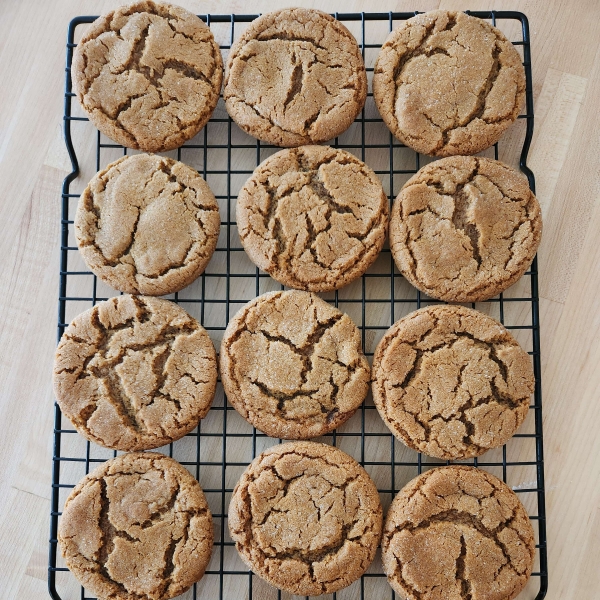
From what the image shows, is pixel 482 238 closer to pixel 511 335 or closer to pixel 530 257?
pixel 530 257

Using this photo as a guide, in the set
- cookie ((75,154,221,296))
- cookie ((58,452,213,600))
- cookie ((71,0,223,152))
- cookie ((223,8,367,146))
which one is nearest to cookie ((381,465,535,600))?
cookie ((58,452,213,600))

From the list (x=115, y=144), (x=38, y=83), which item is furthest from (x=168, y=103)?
(x=38, y=83)

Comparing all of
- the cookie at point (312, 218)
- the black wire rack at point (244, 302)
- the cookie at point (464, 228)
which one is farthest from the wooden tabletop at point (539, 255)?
the cookie at point (312, 218)

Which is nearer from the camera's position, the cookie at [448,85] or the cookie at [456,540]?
the cookie at [456,540]

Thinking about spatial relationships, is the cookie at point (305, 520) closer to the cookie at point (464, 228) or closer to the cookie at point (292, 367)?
the cookie at point (292, 367)

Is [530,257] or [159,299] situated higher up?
[530,257]

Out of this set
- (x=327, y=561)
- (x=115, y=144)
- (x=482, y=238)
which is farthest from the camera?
(x=115, y=144)

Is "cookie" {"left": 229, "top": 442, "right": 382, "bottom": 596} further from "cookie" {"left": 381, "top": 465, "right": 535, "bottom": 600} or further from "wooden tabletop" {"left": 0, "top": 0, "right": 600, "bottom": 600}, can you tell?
"wooden tabletop" {"left": 0, "top": 0, "right": 600, "bottom": 600}
